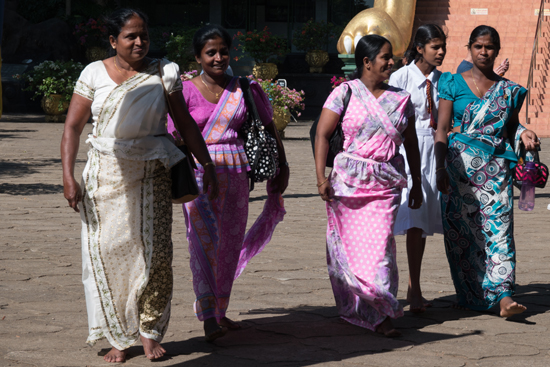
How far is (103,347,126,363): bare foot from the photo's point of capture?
3.75 m

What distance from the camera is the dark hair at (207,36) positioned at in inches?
167

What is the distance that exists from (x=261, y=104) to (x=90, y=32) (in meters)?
22.3

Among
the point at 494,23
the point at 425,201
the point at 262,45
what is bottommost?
the point at 425,201

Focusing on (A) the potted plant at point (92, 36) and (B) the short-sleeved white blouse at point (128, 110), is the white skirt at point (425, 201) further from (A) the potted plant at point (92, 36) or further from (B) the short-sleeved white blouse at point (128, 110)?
(A) the potted plant at point (92, 36)

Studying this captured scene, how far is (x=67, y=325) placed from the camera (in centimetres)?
434

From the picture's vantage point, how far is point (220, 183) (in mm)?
4238

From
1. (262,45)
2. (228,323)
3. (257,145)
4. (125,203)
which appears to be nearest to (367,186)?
(257,145)

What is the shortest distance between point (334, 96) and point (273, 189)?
645 mm

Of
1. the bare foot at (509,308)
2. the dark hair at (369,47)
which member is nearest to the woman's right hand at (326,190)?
the dark hair at (369,47)

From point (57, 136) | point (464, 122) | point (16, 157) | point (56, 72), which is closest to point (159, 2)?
point (56, 72)

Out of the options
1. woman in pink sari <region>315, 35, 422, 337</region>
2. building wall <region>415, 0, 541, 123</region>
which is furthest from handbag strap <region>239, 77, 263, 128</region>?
building wall <region>415, 0, 541, 123</region>

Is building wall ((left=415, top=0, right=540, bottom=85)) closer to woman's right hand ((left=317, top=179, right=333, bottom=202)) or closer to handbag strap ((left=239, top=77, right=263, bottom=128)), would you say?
woman's right hand ((left=317, top=179, right=333, bottom=202))

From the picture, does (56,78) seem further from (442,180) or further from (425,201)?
(442,180)

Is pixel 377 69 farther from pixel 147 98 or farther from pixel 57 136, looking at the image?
pixel 57 136
